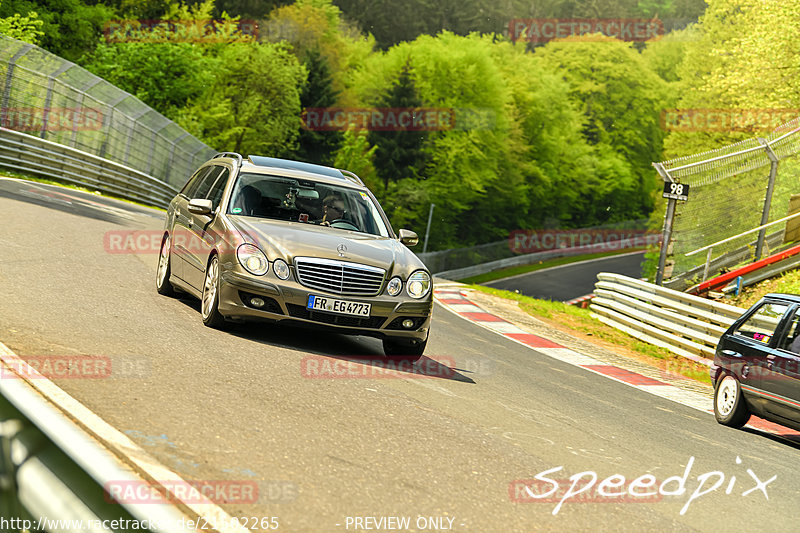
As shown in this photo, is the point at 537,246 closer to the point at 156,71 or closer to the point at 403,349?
the point at 156,71

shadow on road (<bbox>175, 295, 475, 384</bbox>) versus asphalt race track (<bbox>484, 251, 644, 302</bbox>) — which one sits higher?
shadow on road (<bbox>175, 295, 475, 384</bbox>)

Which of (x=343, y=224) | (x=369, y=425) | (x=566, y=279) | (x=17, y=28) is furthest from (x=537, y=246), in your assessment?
(x=369, y=425)

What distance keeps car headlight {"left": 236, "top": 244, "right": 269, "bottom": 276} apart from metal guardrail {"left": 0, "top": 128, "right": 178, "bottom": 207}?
19834mm

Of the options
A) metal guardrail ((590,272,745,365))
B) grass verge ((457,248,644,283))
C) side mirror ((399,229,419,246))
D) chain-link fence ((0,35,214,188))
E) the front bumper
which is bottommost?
grass verge ((457,248,644,283))

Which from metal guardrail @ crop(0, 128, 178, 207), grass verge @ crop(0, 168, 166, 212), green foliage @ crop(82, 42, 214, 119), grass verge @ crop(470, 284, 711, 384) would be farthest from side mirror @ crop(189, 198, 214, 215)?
green foliage @ crop(82, 42, 214, 119)

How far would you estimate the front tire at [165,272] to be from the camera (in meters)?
11.2

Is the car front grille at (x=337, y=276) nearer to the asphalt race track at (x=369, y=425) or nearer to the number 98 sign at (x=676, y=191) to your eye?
the asphalt race track at (x=369, y=425)

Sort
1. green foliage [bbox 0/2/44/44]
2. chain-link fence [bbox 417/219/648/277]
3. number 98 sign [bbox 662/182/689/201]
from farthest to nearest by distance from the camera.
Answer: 1. chain-link fence [bbox 417/219/648/277]
2. green foliage [bbox 0/2/44/44]
3. number 98 sign [bbox 662/182/689/201]

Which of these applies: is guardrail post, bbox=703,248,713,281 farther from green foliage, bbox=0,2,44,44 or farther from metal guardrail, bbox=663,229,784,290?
green foliage, bbox=0,2,44,44

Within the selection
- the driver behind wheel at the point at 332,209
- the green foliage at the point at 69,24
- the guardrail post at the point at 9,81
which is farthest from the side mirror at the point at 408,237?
the green foliage at the point at 69,24

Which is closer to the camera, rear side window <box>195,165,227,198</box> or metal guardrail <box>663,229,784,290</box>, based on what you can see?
rear side window <box>195,165,227,198</box>

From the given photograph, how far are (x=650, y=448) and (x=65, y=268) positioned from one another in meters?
7.33

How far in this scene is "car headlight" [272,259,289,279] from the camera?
8906 millimetres

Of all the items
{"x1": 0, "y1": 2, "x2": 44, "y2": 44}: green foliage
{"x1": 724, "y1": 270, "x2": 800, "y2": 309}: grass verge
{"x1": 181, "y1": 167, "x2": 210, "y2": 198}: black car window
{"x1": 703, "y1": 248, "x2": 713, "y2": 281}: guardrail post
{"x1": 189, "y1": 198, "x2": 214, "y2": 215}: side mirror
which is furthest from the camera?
{"x1": 0, "y1": 2, "x2": 44, "y2": 44}: green foliage
